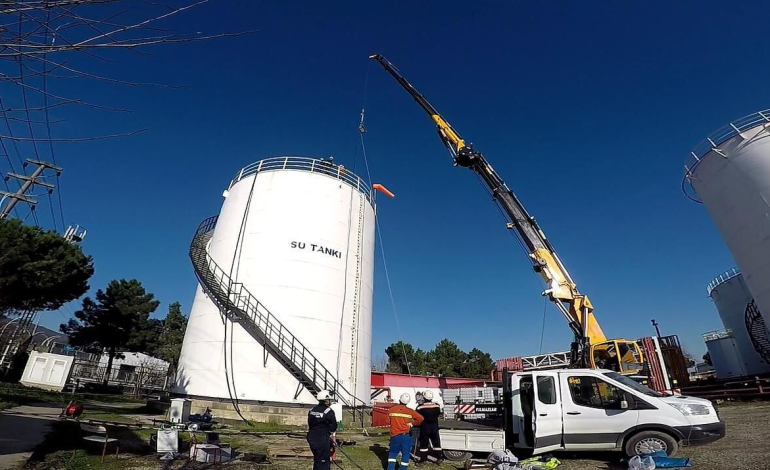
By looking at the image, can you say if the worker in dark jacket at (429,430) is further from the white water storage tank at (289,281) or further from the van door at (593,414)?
the white water storage tank at (289,281)

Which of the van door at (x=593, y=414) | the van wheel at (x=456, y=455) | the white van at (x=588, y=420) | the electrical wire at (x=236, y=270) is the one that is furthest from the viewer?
the electrical wire at (x=236, y=270)

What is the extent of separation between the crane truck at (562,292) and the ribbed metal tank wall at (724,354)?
2367 centimetres

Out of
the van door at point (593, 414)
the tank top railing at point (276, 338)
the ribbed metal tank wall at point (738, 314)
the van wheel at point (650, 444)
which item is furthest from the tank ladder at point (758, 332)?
the tank top railing at point (276, 338)

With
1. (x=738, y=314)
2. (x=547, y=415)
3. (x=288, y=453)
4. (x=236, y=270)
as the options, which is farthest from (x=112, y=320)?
(x=738, y=314)

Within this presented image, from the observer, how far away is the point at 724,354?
109ft

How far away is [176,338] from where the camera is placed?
48.6 m

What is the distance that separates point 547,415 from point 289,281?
11.0 meters

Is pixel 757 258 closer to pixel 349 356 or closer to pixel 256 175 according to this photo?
pixel 349 356

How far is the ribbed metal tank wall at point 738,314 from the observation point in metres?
28.4

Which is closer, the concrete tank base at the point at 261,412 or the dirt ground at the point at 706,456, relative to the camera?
the dirt ground at the point at 706,456

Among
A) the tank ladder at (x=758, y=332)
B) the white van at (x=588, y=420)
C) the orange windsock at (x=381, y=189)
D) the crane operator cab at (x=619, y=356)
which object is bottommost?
the white van at (x=588, y=420)

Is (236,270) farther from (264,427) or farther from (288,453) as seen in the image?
(288,453)

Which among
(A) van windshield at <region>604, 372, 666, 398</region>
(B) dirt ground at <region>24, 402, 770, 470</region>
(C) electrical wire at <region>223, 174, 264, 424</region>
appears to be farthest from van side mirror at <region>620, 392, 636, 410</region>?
(C) electrical wire at <region>223, 174, 264, 424</region>

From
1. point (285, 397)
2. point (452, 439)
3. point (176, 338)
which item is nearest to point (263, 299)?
point (285, 397)
